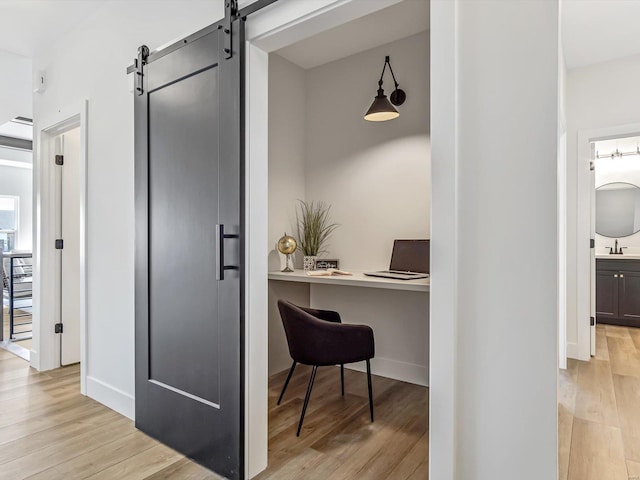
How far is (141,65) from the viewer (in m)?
2.19

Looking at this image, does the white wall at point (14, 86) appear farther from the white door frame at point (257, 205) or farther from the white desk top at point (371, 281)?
the white desk top at point (371, 281)

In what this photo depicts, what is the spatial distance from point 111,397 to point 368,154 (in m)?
2.50

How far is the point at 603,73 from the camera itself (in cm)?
335

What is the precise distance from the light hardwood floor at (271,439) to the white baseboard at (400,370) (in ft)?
0.37

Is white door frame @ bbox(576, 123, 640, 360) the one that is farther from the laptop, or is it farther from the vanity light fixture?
the vanity light fixture

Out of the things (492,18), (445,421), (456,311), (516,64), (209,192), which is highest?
(492,18)

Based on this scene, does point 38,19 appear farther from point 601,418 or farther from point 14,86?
point 601,418

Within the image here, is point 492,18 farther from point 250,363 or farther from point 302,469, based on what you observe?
point 302,469

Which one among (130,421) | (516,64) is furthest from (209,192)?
(130,421)

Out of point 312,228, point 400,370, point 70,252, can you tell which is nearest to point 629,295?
point 400,370

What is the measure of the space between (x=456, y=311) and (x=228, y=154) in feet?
3.79

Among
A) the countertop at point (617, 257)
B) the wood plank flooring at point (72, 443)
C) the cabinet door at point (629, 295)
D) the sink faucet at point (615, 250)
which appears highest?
the sink faucet at point (615, 250)

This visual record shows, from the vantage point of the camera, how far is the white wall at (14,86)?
3428mm

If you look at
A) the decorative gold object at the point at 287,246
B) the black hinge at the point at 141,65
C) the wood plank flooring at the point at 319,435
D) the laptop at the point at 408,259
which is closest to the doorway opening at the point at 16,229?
the wood plank flooring at the point at 319,435
